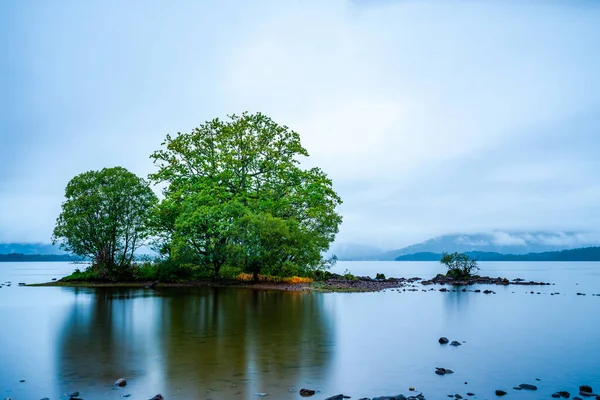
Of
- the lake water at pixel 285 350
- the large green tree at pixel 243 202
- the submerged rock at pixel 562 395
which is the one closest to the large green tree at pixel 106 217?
the large green tree at pixel 243 202

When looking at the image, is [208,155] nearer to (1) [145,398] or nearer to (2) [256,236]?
(2) [256,236]

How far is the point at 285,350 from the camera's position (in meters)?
14.5

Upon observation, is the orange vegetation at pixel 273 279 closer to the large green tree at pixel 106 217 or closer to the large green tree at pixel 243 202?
the large green tree at pixel 243 202

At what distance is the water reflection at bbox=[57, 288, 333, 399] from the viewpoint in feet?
35.4

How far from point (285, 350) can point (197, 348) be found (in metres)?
2.76

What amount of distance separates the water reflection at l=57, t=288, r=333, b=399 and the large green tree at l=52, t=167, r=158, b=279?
61.9ft

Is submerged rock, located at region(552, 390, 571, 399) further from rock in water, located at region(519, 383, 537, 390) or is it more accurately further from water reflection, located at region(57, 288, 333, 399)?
water reflection, located at region(57, 288, 333, 399)

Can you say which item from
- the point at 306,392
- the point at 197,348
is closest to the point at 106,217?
the point at 197,348

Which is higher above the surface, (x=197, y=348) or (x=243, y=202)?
(x=243, y=202)

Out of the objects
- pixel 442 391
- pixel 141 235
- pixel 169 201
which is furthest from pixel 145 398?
pixel 141 235

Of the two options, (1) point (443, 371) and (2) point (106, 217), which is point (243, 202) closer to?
(2) point (106, 217)

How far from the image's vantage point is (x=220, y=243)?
43156mm

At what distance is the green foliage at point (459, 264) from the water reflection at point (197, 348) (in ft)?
115

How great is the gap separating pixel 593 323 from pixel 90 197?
40.6 metres
